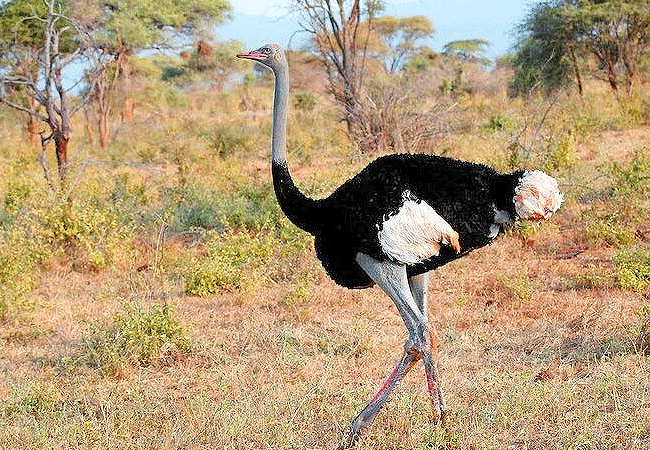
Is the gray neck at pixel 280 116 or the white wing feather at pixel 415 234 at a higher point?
the gray neck at pixel 280 116

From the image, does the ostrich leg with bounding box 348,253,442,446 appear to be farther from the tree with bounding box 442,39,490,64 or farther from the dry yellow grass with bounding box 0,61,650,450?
the tree with bounding box 442,39,490,64

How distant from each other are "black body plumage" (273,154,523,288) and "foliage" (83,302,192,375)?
60.1 inches

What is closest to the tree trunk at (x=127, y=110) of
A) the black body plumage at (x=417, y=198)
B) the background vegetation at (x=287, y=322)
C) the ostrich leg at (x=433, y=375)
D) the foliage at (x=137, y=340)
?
the background vegetation at (x=287, y=322)

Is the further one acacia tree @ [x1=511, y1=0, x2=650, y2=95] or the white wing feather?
acacia tree @ [x1=511, y1=0, x2=650, y2=95]

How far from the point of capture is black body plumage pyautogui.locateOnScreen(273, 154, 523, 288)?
293 cm

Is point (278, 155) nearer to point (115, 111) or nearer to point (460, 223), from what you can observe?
point (460, 223)

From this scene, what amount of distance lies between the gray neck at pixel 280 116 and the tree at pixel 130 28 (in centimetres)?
1070

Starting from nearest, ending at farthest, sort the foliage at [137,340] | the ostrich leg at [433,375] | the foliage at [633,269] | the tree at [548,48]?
the ostrich leg at [433,375] < the foliage at [137,340] < the foliage at [633,269] < the tree at [548,48]

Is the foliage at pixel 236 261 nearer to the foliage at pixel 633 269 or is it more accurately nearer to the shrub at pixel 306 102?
the foliage at pixel 633 269

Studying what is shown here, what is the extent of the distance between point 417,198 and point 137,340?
6.36 ft

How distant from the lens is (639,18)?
15.0m

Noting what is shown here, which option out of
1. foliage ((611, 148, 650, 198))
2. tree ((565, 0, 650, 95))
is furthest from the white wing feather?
tree ((565, 0, 650, 95))

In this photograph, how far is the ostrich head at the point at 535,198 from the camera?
2.82 metres

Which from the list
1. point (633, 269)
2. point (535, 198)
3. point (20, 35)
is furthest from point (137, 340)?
point (20, 35)
